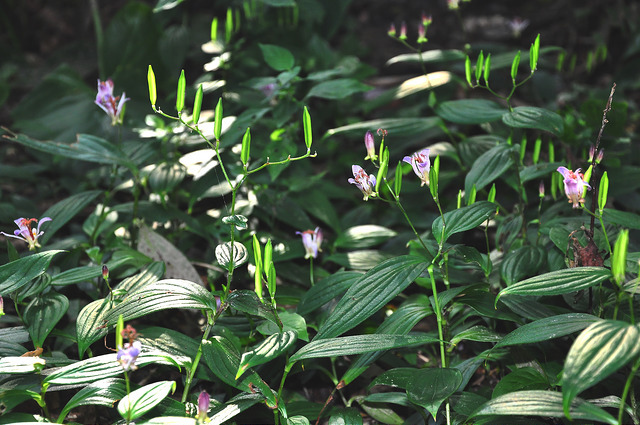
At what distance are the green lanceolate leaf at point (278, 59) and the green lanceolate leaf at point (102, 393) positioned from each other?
43.2 inches

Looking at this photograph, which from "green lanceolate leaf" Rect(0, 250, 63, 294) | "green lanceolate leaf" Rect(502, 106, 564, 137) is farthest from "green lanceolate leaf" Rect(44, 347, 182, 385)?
"green lanceolate leaf" Rect(502, 106, 564, 137)

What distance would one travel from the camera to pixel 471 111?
172cm

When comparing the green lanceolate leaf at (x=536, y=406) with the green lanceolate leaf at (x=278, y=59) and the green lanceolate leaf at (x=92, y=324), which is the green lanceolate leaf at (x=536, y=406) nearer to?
the green lanceolate leaf at (x=92, y=324)

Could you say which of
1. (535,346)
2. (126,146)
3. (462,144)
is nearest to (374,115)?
(462,144)

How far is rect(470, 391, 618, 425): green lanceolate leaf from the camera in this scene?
90cm

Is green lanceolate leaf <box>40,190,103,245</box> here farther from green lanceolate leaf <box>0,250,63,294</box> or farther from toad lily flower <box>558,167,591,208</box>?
toad lily flower <box>558,167,591,208</box>

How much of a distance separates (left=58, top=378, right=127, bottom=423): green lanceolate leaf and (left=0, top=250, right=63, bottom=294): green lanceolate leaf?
28cm

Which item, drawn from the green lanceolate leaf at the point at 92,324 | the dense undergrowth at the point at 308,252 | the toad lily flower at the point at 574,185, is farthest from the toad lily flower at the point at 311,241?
the toad lily flower at the point at 574,185

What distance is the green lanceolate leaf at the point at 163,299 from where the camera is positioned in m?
1.13

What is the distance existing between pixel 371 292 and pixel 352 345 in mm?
137

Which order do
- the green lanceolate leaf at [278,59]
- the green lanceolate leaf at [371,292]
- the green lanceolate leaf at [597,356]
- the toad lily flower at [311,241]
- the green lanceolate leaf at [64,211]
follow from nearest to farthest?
1. the green lanceolate leaf at [597,356]
2. the green lanceolate leaf at [371,292]
3. the toad lily flower at [311,241]
4. the green lanceolate leaf at [64,211]
5. the green lanceolate leaf at [278,59]

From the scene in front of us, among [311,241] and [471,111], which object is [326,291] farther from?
[471,111]

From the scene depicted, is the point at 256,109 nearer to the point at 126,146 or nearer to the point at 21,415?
the point at 126,146

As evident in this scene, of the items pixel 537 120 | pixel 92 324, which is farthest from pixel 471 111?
pixel 92 324
